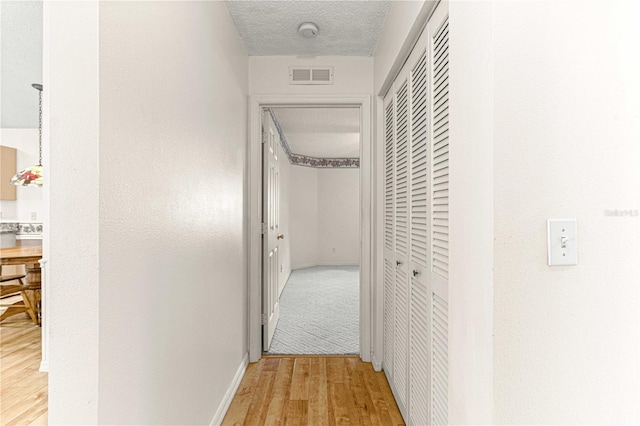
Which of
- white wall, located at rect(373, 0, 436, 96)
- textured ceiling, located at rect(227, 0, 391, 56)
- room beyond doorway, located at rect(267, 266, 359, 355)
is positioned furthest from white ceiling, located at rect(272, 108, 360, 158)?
room beyond doorway, located at rect(267, 266, 359, 355)

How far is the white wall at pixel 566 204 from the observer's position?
31.0 inches

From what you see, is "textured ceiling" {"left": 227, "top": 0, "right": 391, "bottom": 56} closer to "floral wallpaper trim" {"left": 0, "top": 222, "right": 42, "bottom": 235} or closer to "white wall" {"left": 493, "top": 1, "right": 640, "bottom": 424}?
"white wall" {"left": 493, "top": 1, "right": 640, "bottom": 424}

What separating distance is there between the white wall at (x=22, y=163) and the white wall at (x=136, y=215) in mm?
4795

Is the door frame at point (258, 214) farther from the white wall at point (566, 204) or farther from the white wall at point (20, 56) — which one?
the white wall at point (566, 204)

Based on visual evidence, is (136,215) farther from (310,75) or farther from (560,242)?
(310,75)

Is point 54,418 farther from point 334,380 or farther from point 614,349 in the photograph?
point 334,380

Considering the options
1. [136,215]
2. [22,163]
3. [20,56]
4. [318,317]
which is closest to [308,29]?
[136,215]

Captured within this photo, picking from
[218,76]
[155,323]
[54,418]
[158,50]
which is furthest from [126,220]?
[218,76]

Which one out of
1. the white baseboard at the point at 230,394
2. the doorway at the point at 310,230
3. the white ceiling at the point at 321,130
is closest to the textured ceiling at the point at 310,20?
the doorway at the point at 310,230

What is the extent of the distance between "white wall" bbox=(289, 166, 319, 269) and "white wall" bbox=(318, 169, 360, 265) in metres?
0.14

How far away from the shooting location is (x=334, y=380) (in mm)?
2314

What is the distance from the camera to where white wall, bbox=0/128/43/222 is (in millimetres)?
4871

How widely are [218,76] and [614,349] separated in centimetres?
197

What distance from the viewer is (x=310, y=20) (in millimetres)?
2168
